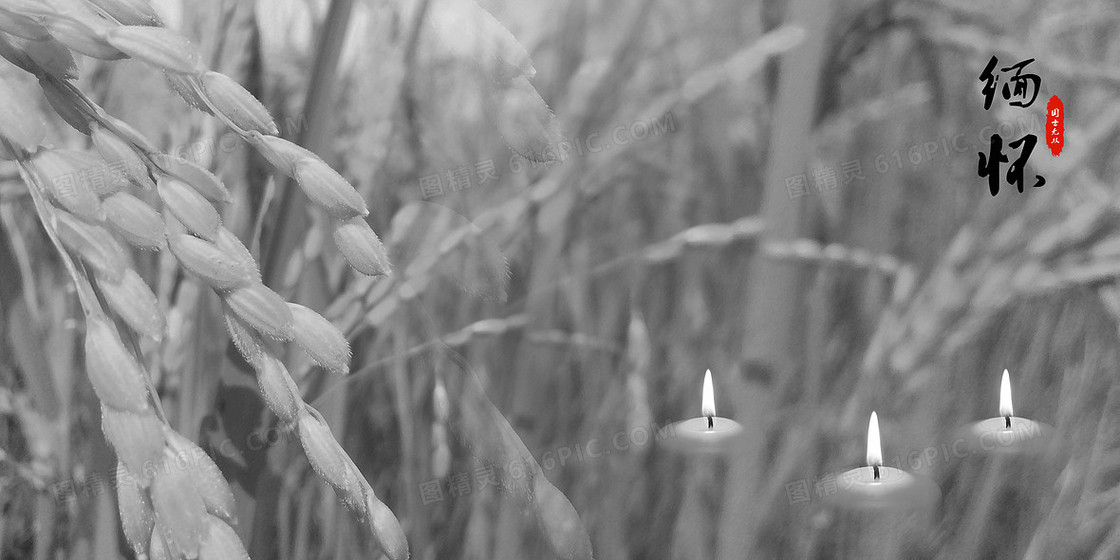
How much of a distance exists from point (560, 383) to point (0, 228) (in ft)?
1.25

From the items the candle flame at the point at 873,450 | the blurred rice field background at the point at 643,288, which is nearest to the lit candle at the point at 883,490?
the candle flame at the point at 873,450

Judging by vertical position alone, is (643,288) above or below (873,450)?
above

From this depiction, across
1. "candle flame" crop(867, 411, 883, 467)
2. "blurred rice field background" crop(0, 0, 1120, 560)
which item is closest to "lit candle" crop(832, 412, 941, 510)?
"candle flame" crop(867, 411, 883, 467)

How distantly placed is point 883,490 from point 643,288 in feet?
1.21

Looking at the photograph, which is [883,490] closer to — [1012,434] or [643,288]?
[1012,434]

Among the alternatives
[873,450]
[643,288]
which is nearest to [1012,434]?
[873,450]

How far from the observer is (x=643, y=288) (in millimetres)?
704

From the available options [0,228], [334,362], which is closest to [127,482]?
[334,362]

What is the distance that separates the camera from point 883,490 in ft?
1.15

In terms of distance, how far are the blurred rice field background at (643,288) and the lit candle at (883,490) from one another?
13 cm

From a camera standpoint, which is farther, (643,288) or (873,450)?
(643,288)

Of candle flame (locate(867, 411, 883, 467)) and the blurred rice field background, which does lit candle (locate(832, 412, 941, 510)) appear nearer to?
candle flame (locate(867, 411, 883, 467))

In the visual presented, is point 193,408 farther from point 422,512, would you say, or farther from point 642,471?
point 642,471

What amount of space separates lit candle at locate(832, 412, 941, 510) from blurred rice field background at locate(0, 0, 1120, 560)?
0.43ft
